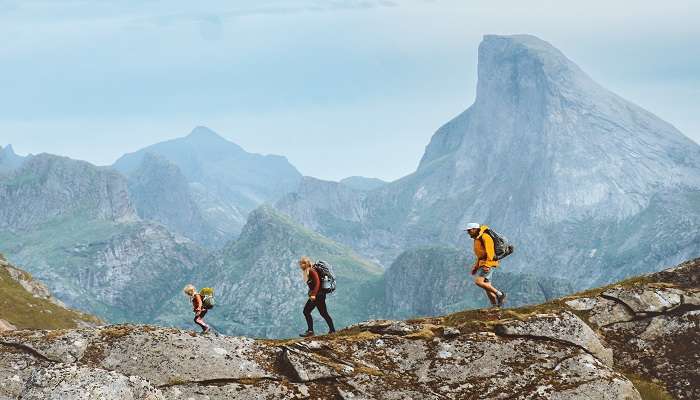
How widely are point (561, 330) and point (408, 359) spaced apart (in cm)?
612

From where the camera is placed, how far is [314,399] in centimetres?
2311

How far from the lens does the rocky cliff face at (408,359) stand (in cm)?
2392

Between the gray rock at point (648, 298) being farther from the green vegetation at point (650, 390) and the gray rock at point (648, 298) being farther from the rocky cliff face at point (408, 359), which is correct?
the green vegetation at point (650, 390)

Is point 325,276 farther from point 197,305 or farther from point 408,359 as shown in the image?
point 197,305

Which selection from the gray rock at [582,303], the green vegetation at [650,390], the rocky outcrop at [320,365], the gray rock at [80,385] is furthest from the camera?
the gray rock at [582,303]

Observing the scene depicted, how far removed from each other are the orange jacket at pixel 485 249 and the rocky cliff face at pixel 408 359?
2.16 metres

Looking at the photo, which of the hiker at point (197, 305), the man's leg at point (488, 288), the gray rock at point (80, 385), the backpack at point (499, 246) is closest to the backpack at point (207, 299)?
the hiker at point (197, 305)

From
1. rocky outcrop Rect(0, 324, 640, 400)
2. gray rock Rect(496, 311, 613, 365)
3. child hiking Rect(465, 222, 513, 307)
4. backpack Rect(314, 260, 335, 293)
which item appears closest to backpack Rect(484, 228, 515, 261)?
child hiking Rect(465, 222, 513, 307)

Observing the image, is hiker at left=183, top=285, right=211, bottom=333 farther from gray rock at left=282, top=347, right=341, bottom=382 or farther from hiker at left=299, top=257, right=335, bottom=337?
gray rock at left=282, top=347, right=341, bottom=382

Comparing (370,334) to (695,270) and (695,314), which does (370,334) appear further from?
(695,270)

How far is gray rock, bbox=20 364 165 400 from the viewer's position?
59.1ft

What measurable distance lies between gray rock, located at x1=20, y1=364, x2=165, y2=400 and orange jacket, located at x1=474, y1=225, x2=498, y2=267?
1680cm

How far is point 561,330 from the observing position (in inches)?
1101

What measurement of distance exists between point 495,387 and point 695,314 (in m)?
11.4
